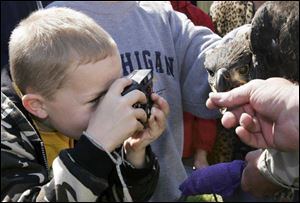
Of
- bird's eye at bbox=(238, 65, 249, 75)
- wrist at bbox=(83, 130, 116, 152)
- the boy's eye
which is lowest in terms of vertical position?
bird's eye at bbox=(238, 65, 249, 75)

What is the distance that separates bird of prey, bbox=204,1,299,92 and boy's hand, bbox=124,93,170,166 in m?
0.16

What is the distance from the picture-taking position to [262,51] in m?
1.13

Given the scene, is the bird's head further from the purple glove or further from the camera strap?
the camera strap

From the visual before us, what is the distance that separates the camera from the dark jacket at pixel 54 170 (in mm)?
980

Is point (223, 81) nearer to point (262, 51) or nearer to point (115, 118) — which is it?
Result: point (262, 51)

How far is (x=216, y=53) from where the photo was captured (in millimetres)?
1354

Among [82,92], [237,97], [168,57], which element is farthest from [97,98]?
[168,57]

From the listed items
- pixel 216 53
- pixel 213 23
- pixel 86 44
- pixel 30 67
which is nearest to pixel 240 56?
pixel 216 53

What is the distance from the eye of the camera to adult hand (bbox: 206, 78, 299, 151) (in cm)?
90

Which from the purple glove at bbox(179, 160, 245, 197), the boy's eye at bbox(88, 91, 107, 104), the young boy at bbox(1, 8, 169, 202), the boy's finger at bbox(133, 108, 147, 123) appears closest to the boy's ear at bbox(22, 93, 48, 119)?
the young boy at bbox(1, 8, 169, 202)

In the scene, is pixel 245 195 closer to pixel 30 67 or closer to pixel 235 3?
pixel 30 67

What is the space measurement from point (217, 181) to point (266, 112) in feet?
0.89

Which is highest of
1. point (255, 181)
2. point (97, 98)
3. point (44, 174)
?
point (97, 98)

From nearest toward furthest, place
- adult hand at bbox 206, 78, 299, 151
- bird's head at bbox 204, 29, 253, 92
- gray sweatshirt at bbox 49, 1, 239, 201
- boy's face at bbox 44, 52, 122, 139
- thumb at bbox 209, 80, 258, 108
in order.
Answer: adult hand at bbox 206, 78, 299, 151 < thumb at bbox 209, 80, 258, 108 < boy's face at bbox 44, 52, 122, 139 < bird's head at bbox 204, 29, 253, 92 < gray sweatshirt at bbox 49, 1, 239, 201
